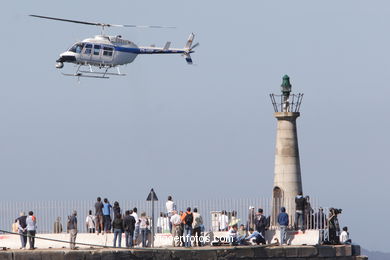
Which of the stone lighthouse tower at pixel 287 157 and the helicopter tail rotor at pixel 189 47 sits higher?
the helicopter tail rotor at pixel 189 47

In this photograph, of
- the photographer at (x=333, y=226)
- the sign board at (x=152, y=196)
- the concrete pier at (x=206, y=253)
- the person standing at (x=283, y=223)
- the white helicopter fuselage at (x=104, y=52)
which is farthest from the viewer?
the white helicopter fuselage at (x=104, y=52)

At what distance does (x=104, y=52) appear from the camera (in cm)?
6569

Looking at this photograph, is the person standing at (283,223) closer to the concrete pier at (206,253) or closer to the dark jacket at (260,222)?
the dark jacket at (260,222)

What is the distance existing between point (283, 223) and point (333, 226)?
2.34 meters

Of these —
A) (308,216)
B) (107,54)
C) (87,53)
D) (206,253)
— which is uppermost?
(107,54)

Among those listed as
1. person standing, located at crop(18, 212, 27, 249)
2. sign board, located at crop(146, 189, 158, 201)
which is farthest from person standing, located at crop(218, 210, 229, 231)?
Answer: person standing, located at crop(18, 212, 27, 249)

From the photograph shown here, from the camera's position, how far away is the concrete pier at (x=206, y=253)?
38.6 m

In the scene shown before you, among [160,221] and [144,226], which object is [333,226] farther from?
[144,226]

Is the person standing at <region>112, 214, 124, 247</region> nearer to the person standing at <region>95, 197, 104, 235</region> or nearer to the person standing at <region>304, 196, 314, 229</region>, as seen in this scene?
the person standing at <region>95, 197, 104, 235</region>

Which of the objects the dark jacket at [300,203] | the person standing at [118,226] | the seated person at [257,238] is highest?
the dark jacket at [300,203]

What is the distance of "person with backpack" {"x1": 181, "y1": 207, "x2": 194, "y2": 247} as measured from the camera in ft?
138

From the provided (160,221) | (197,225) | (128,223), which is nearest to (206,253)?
(197,225)

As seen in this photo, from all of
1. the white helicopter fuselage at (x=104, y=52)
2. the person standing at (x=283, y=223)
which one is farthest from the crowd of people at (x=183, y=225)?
the white helicopter fuselage at (x=104, y=52)

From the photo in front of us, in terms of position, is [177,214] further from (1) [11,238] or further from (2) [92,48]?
(2) [92,48]
